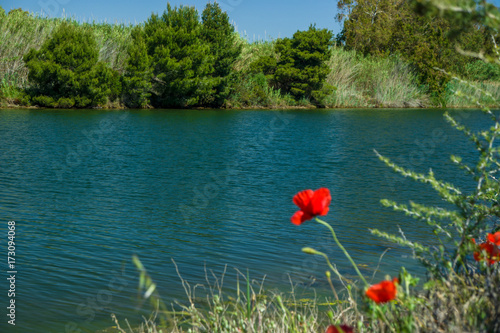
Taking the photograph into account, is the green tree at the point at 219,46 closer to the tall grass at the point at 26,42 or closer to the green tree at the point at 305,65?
the green tree at the point at 305,65

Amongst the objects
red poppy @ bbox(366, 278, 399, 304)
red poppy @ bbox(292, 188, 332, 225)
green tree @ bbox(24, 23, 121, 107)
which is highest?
green tree @ bbox(24, 23, 121, 107)

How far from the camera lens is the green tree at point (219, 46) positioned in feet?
96.4

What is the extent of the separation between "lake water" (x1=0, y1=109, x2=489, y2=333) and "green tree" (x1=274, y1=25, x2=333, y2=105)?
1558 centimetres

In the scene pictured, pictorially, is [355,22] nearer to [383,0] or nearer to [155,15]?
[383,0]

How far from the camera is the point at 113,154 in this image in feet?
40.8

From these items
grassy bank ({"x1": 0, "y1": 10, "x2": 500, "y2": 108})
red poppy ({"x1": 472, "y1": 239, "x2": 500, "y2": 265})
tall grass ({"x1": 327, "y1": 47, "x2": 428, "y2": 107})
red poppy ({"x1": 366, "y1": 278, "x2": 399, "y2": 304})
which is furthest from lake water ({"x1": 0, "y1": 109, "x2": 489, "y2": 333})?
tall grass ({"x1": 327, "y1": 47, "x2": 428, "y2": 107})

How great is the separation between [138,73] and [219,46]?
18.3 feet

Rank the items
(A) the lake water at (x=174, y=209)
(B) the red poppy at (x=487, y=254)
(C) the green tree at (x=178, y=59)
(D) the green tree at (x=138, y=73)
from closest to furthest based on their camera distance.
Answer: (B) the red poppy at (x=487, y=254) < (A) the lake water at (x=174, y=209) < (D) the green tree at (x=138, y=73) < (C) the green tree at (x=178, y=59)

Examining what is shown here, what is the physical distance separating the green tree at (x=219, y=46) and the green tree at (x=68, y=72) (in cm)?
600

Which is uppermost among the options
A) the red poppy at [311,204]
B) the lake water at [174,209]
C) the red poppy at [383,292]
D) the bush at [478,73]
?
the bush at [478,73]

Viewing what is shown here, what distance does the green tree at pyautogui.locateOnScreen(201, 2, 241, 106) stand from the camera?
29.4 meters

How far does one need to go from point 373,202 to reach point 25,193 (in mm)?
4951

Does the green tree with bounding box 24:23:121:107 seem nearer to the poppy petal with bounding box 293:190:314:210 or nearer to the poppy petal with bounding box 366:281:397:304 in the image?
the poppy petal with bounding box 293:190:314:210

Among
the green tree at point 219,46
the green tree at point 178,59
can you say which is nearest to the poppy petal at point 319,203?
the green tree at point 178,59
